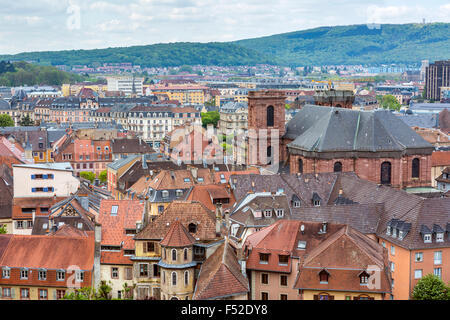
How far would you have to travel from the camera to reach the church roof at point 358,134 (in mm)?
73875

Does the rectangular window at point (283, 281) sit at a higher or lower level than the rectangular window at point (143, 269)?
lower

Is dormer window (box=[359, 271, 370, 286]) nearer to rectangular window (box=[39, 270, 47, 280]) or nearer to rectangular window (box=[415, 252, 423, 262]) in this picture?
rectangular window (box=[415, 252, 423, 262])

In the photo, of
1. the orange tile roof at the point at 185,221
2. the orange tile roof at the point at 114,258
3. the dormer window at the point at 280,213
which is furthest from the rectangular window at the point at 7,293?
the dormer window at the point at 280,213

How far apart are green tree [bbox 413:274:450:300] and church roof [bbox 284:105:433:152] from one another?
108 feet

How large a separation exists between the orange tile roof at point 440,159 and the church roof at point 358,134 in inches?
649

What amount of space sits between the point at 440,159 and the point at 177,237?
61653mm

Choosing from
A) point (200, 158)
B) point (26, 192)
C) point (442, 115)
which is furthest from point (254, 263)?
point (442, 115)

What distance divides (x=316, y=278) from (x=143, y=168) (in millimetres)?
43793

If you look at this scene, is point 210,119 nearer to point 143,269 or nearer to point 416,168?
point 416,168

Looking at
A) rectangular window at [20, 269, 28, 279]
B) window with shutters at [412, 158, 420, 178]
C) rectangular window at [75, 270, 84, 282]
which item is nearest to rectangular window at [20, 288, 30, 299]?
rectangular window at [20, 269, 28, 279]

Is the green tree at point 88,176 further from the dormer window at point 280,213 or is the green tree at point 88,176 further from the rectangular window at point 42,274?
the rectangular window at point 42,274

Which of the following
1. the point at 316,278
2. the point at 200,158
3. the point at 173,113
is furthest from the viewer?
the point at 173,113
